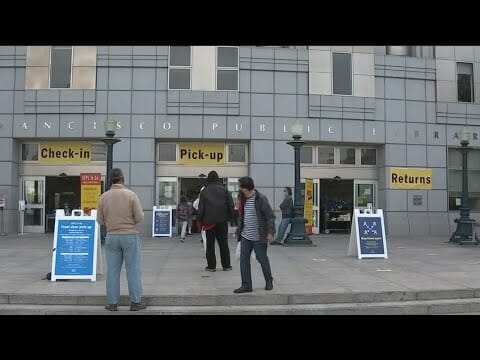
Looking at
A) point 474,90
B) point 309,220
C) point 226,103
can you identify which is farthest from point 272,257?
point 474,90

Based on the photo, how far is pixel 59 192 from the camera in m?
21.6

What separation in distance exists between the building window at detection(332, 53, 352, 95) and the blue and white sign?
8209mm

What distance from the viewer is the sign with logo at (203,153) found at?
2156cm

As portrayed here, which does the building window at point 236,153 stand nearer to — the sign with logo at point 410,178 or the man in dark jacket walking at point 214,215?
the sign with logo at point 410,178

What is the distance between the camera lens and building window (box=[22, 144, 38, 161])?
21.5 meters

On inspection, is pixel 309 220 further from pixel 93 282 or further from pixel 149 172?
pixel 93 282

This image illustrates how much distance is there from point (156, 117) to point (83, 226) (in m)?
11.5

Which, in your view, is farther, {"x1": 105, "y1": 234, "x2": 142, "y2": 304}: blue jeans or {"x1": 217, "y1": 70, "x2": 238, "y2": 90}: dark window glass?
{"x1": 217, "y1": 70, "x2": 238, "y2": 90}: dark window glass

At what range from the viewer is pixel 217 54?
69.7 ft

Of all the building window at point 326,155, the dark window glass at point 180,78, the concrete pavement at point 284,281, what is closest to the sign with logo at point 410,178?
the building window at point 326,155

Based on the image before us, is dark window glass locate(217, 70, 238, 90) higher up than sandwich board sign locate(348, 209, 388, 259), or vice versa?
dark window glass locate(217, 70, 238, 90)

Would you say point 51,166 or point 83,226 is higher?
point 51,166

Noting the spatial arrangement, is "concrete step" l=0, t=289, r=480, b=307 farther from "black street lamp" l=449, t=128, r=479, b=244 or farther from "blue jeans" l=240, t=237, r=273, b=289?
"black street lamp" l=449, t=128, r=479, b=244

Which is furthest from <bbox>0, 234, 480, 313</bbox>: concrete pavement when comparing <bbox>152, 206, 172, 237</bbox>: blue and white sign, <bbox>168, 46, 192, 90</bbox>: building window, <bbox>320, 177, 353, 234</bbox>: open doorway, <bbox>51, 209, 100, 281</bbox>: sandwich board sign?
<bbox>168, 46, 192, 90</bbox>: building window
